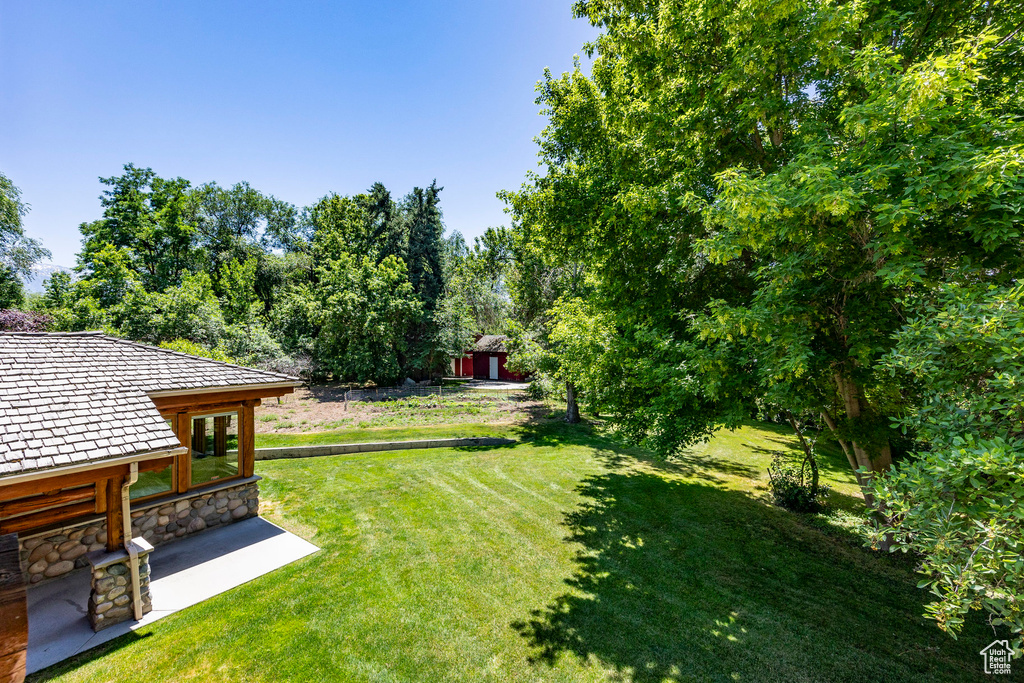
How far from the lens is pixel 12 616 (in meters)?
4.60

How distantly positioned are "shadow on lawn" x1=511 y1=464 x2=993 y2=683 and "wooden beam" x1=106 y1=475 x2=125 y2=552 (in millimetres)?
5437

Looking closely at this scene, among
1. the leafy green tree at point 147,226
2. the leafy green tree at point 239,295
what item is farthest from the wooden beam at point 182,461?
the leafy green tree at point 147,226

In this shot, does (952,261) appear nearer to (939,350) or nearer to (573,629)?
(939,350)

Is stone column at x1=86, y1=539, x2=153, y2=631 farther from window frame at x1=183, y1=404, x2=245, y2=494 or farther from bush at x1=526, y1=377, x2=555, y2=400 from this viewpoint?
bush at x1=526, y1=377, x2=555, y2=400

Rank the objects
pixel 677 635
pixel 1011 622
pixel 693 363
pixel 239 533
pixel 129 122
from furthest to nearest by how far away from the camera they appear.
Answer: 1. pixel 129 122
2. pixel 239 533
3. pixel 693 363
4. pixel 677 635
5. pixel 1011 622

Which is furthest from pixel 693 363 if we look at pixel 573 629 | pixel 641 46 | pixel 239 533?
pixel 239 533

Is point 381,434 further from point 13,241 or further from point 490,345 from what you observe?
point 13,241

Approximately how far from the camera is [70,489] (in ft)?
16.7

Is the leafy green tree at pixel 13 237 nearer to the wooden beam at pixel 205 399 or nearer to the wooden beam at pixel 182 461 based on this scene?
the wooden beam at pixel 182 461

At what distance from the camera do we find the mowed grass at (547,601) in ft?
13.8

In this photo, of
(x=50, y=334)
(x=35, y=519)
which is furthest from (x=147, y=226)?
(x=35, y=519)

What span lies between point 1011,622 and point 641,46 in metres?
9.69

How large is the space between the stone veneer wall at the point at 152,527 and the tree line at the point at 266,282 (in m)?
11.2

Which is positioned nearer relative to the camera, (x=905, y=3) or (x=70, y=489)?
(x=70, y=489)
